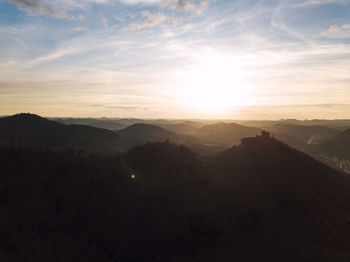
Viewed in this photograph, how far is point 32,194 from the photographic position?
1452 centimetres

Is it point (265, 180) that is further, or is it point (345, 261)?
point (265, 180)

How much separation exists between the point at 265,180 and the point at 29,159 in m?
18.9

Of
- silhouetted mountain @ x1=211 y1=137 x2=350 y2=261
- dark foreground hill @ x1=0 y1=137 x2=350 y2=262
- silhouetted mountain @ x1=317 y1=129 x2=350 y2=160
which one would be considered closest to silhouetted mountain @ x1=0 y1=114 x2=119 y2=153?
dark foreground hill @ x1=0 y1=137 x2=350 y2=262

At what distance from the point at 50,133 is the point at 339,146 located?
8447 centimetres

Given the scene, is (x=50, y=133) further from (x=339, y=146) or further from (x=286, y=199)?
(x=339, y=146)

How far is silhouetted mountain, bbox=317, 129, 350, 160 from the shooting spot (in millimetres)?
64053

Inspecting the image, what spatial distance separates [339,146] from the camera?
7112 cm

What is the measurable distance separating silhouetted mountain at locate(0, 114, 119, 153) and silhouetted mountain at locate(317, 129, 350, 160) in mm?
59664

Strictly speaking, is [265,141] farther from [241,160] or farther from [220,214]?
[220,214]

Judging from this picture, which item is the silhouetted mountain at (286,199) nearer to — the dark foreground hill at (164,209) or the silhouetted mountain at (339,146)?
the dark foreground hill at (164,209)

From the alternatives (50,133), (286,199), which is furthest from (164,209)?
(50,133)

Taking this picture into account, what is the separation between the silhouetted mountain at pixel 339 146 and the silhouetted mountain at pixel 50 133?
59664 millimetres

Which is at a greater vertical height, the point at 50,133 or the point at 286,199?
the point at 50,133

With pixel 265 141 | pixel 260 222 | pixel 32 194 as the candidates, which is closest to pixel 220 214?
pixel 260 222
